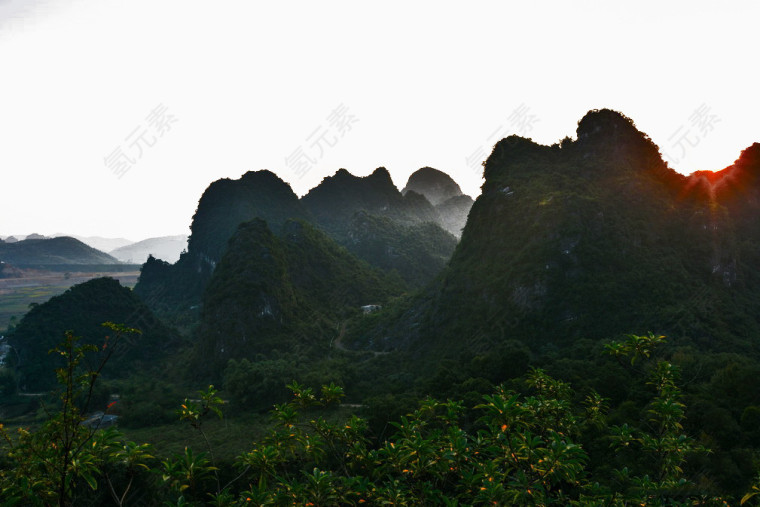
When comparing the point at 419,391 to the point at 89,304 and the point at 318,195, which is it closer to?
the point at 89,304

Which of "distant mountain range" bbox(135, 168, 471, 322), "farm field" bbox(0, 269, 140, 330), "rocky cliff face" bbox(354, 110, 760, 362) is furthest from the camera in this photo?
"farm field" bbox(0, 269, 140, 330)

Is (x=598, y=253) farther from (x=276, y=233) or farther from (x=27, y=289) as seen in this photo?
(x=27, y=289)

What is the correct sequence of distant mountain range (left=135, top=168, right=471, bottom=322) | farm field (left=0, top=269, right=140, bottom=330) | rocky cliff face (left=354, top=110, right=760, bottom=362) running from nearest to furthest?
1. rocky cliff face (left=354, top=110, right=760, bottom=362)
2. distant mountain range (left=135, top=168, right=471, bottom=322)
3. farm field (left=0, top=269, right=140, bottom=330)

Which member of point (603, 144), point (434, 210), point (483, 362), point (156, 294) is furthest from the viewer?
point (434, 210)

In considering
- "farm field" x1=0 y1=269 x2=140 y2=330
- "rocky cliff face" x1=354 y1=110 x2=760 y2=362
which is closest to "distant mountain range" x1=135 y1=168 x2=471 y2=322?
"farm field" x1=0 y1=269 x2=140 y2=330

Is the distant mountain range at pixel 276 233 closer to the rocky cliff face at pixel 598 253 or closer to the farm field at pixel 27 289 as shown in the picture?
the farm field at pixel 27 289

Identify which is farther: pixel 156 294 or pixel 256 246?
pixel 156 294

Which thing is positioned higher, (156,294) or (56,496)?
(156,294)

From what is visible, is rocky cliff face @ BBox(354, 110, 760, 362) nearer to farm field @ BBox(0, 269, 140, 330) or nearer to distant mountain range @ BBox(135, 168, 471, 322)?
distant mountain range @ BBox(135, 168, 471, 322)

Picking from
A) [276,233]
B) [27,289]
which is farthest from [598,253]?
[27,289]

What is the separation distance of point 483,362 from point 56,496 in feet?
104

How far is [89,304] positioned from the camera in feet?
231

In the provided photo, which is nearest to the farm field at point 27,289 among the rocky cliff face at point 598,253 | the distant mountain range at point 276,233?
the distant mountain range at point 276,233

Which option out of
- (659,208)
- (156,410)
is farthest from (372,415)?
(659,208)
